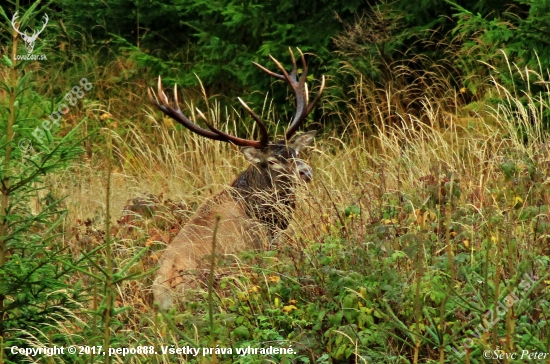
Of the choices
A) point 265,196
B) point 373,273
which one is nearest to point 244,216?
point 265,196

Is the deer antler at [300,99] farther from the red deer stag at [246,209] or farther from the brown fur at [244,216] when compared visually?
the brown fur at [244,216]

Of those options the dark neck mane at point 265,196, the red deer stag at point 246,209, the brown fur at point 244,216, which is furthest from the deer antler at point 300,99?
the dark neck mane at point 265,196

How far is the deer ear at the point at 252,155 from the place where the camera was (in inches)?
283

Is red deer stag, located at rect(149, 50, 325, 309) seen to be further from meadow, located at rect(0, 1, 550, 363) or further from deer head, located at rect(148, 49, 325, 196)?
meadow, located at rect(0, 1, 550, 363)

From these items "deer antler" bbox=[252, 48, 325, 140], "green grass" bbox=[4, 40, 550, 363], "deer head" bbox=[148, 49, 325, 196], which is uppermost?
"deer antler" bbox=[252, 48, 325, 140]

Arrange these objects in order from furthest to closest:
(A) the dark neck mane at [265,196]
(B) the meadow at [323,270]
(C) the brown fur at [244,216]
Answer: (A) the dark neck mane at [265,196], (C) the brown fur at [244,216], (B) the meadow at [323,270]

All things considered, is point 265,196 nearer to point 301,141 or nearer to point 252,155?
point 252,155

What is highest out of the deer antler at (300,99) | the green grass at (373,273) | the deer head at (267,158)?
the deer antler at (300,99)

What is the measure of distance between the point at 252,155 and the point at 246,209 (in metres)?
0.47

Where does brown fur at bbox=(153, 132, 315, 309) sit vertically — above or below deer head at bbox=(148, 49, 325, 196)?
below

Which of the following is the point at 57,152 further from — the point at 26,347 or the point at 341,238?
the point at 341,238

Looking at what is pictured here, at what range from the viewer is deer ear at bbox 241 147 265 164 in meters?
7.20

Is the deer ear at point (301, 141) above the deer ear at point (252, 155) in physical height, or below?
above

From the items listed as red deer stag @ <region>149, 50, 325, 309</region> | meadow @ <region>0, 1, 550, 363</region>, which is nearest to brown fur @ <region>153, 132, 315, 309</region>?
red deer stag @ <region>149, 50, 325, 309</region>
